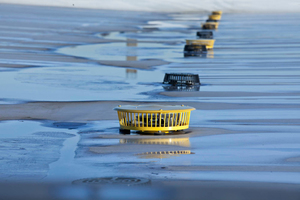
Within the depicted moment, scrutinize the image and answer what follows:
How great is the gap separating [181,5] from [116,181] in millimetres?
100498

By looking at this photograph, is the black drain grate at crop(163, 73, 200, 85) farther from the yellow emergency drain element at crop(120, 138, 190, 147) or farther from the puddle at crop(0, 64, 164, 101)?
the yellow emergency drain element at crop(120, 138, 190, 147)

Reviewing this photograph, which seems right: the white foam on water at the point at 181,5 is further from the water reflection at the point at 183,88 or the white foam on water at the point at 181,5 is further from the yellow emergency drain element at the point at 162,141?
the yellow emergency drain element at the point at 162,141

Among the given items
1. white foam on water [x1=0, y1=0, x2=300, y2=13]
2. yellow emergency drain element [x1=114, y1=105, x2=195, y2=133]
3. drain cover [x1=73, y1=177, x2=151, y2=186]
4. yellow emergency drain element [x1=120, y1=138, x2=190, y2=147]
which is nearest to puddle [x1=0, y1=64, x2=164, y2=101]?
yellow emergency drain element [x1=114, y1=105, x2=195, y2=133]

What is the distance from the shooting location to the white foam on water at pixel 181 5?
10300 centimetres

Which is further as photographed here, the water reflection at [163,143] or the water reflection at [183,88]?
the water reflection at [183,88]

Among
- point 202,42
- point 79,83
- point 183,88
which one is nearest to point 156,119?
point 183,88

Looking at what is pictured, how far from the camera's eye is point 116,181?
9.22m

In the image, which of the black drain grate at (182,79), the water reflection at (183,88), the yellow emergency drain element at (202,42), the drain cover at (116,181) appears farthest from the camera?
the yellow emergency drain element at (202,42)

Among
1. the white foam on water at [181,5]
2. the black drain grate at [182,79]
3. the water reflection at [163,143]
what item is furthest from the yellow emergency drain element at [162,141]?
the white foam on water at [181,5]

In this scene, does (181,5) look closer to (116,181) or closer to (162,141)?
(162,141)

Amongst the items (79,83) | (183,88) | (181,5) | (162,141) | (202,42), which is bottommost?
(79,83)

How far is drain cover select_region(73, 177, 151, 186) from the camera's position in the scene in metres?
9.11

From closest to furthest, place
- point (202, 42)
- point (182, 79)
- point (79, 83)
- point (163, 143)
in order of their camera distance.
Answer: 1. point (163, 143)
2. point (182, 79)
3. point (79, 83)
4. point (202, 42)

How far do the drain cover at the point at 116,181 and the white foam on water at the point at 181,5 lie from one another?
3597 inches
